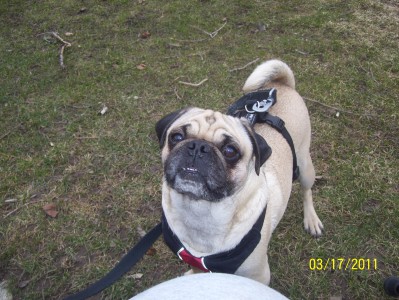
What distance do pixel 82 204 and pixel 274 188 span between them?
165 cm

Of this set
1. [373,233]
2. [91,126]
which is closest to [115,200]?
[91,126]

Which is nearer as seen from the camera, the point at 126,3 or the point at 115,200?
the point at 115,200

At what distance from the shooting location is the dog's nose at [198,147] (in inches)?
71.6

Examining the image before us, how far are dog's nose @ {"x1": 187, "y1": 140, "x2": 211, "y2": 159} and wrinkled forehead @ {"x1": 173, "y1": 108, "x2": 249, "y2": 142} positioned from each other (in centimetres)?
10

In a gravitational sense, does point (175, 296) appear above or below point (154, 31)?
above

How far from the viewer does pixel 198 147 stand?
6.00 ft

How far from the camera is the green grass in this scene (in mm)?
2670

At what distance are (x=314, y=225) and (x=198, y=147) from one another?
1.43 m

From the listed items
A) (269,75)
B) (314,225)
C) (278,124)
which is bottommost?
(314,225)

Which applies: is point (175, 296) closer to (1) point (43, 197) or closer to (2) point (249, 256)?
(2) point (249, 256)

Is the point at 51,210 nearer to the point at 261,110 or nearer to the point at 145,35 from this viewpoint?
the point at 261,110

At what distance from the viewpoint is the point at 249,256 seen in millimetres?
1976
